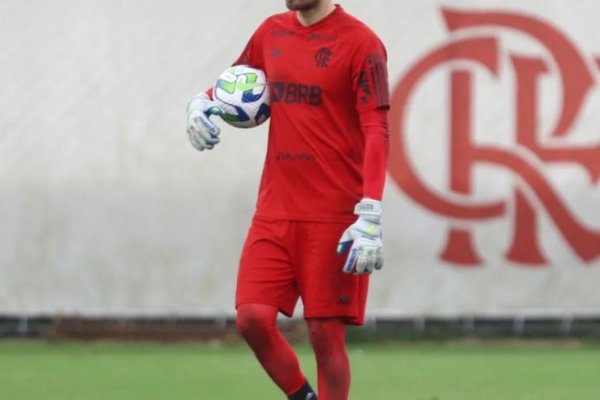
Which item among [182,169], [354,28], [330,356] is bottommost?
[330,356]

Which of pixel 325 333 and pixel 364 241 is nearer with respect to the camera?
pixel 364 241

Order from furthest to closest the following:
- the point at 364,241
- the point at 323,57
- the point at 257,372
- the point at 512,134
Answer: the point at 512,134 → the point at 257,372 → the point at 323,57 → the point at 364,241

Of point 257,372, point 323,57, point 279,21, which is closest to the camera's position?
point 323,57

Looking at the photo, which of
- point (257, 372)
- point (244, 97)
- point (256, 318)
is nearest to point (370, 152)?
point (244, 97)

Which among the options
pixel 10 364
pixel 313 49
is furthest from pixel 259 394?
pixel 313 49

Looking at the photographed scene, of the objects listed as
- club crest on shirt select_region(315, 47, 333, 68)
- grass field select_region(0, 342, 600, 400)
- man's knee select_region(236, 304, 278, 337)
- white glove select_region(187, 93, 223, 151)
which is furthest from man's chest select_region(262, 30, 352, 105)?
grass field select_region(0, 342, 600, 400)

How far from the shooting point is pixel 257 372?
32.8 feet

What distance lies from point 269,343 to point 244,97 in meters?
0.98

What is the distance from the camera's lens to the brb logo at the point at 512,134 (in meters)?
11.2

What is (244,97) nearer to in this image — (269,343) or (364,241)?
(364,241)

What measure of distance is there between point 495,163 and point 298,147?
4.74 meters

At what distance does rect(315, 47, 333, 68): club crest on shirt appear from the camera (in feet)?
21.7

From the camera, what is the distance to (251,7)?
11258 mm

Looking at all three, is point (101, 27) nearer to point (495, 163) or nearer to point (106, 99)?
point (106, 99)
